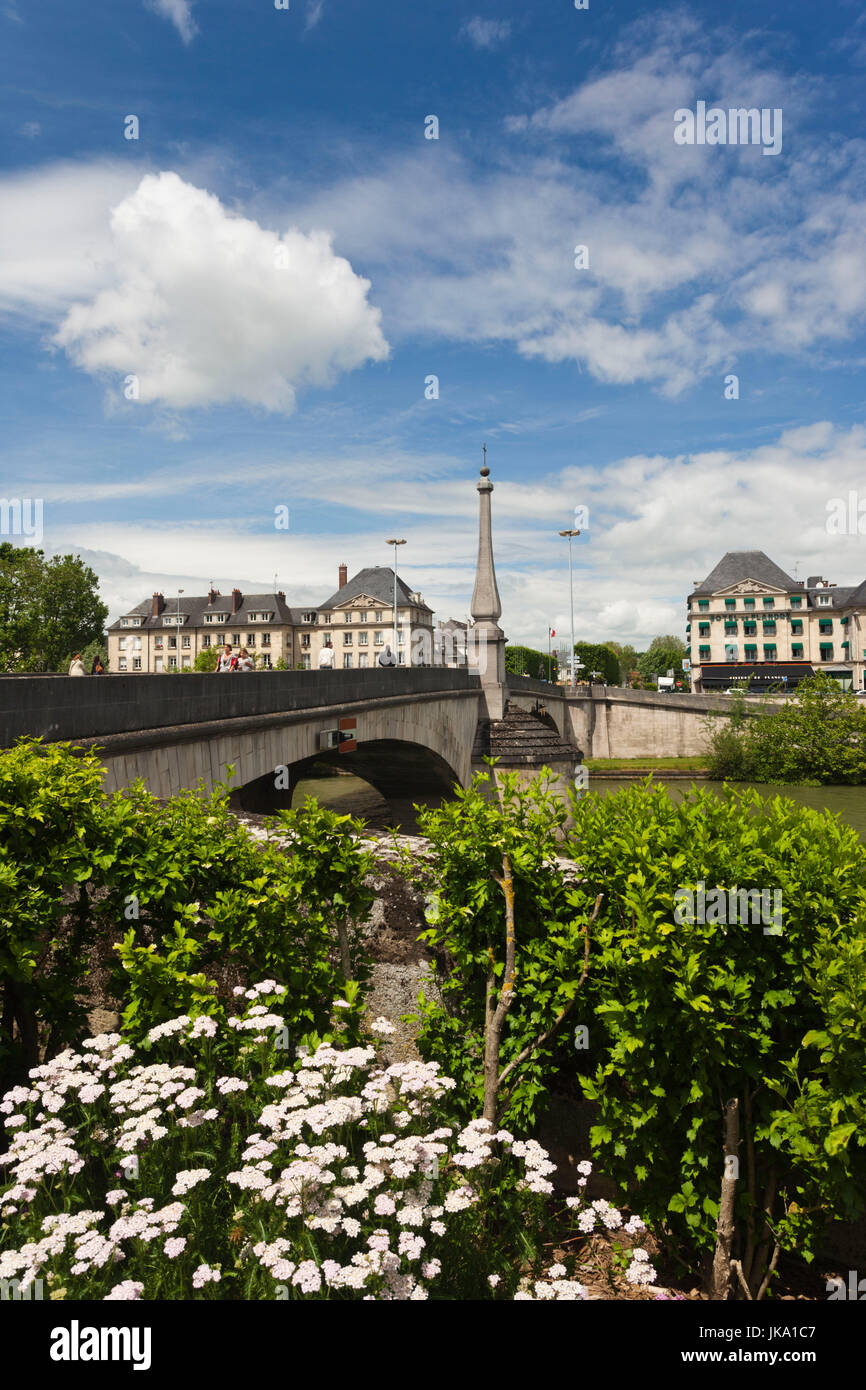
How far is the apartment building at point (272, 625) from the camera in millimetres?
87125

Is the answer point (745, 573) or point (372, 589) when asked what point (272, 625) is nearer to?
point (372, 589)

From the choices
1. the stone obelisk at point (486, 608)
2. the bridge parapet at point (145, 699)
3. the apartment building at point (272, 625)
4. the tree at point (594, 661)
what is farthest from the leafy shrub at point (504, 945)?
the tree at point (594, 661)

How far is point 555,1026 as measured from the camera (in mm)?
4457

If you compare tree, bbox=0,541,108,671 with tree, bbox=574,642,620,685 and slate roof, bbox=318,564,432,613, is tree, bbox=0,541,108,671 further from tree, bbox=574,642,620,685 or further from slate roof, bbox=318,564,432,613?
tree, bbox=574,642,620,685

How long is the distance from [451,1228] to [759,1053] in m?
1.78

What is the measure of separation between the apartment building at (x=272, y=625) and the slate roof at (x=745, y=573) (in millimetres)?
33432

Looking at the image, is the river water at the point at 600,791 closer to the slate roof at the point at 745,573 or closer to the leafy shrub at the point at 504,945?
the leafy shrub at the point at 504,945

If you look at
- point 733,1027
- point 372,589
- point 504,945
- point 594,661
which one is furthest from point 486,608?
point 594,661

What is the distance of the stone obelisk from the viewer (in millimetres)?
24875

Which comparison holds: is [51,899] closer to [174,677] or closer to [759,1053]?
[759,1053]

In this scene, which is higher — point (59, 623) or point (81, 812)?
point (59, 623)

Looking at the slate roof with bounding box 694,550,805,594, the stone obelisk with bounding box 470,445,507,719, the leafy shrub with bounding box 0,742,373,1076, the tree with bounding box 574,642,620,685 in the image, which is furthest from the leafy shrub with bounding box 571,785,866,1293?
the tree with bounding box 574,642,620,685

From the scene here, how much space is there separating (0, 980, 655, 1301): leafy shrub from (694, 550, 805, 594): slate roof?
3467 inches
